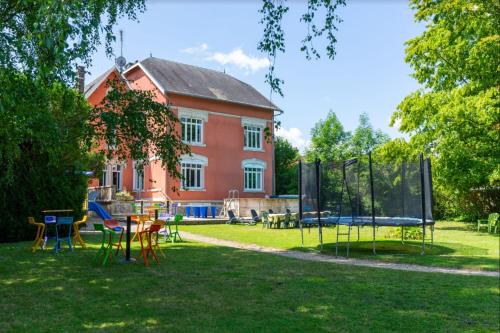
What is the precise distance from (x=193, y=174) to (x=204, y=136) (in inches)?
105

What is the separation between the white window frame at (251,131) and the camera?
31844 millimetres

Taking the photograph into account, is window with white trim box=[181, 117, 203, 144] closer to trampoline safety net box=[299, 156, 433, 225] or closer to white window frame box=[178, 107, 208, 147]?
white window frame box=[178, 107, 208, 147]

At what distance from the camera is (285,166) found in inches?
1751

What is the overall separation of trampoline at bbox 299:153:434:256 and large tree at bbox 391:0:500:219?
26.6ft

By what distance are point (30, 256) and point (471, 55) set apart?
1804 cm

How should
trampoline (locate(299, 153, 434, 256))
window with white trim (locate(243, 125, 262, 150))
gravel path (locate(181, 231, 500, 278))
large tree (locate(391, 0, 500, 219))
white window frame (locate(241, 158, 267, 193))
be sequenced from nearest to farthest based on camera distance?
gravel path (locate(181, 231, 500, 278)), trampoline (locate(299, 153, 434, 256)), large tree (locate(391, 0, 500, 219)), white window frame (locate(241, 158, 267, 193)), window with white trim (locate(243, 125, 262, 150))

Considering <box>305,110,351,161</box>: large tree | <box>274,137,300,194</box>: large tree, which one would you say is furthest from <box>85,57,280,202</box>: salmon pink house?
<box>305,110,351,161</box>: large tree

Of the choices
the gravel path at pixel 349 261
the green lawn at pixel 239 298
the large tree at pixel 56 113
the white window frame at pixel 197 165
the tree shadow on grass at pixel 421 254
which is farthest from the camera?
the white window frame at pixel 197 165

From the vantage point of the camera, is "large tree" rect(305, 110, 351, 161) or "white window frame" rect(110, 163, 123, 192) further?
"large tree" rect(305, 110, 351, 161)

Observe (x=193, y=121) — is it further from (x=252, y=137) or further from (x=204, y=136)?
(x=252, y=137)

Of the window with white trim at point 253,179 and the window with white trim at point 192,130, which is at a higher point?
the window with white trim at point 192,130

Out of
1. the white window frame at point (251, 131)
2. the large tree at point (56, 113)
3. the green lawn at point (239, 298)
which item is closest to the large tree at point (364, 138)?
the white window frame at point (251, 131)

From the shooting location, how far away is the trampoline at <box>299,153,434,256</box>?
11.8m

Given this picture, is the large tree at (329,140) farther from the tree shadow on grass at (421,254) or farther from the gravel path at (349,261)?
the gravel path at (349,261)
